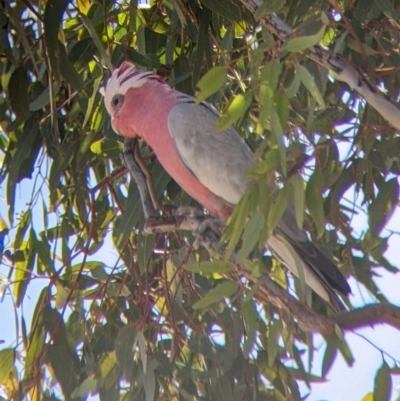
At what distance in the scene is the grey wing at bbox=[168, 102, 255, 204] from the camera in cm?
177

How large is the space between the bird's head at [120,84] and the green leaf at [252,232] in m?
0.75

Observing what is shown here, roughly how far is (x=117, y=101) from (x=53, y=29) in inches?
8.9

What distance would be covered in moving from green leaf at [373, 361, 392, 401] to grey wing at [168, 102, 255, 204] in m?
0.62

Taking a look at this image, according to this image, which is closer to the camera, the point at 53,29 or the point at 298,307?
the point at 298,307

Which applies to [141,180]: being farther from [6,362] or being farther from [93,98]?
[6,362]

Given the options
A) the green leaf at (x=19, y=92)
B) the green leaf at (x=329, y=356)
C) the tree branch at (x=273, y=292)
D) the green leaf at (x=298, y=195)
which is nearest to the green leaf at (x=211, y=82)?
the green leaf at (x=298, y=195)

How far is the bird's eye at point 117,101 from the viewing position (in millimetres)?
1821

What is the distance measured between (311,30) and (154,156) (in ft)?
2.34

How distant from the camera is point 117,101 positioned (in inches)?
72.1

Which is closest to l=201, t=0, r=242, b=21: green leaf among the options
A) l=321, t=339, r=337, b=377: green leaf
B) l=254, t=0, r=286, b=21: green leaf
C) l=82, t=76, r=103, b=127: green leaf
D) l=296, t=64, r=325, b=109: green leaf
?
l=82, t=76, r=103, b=127: green leaf

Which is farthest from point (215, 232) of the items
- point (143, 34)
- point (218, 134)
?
point (143, 34)

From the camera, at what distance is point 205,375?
5.62 feet

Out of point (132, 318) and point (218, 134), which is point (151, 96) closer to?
point (218, 134)

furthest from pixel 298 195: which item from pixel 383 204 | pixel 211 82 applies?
pixel 383 204
